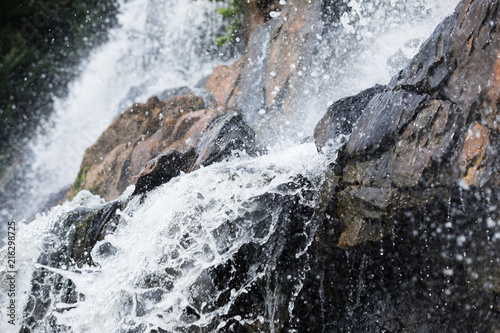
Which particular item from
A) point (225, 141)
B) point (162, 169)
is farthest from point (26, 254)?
point (225, 141)

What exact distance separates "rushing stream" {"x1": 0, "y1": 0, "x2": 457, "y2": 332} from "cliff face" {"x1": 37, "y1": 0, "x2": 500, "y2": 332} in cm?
2

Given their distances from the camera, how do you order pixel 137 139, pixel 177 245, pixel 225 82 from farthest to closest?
pixel 225 82
pixel 137 139
pixel 177 245

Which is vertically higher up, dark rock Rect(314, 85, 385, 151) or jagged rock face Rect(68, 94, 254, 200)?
jagged rock face Rect(68, 94, 254, 200)

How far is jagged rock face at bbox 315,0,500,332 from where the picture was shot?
9.05 ft

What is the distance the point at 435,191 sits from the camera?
9.31 ft

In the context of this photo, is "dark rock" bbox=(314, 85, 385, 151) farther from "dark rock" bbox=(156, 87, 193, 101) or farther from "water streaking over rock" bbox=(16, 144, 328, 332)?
"dark rock" bbox=(156, 87, 193, 101)

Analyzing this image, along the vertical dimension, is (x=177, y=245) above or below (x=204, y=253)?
above

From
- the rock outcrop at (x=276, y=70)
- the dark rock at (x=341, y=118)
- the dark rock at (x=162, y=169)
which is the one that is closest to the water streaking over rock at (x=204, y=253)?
the dark rock at (x=341, y=118)

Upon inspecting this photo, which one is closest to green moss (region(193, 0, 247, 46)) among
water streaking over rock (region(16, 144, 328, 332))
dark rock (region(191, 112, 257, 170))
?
dark rock (region(191, 112, 257, 170))

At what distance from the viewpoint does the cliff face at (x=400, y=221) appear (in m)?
2.78

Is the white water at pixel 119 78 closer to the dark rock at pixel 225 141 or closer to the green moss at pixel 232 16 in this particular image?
the green moss at pixel 232 16

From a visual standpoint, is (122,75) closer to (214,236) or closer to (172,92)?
(172,92)

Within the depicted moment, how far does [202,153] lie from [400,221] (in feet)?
8.34

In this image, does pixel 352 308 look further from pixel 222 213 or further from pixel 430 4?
pixel 430 4
